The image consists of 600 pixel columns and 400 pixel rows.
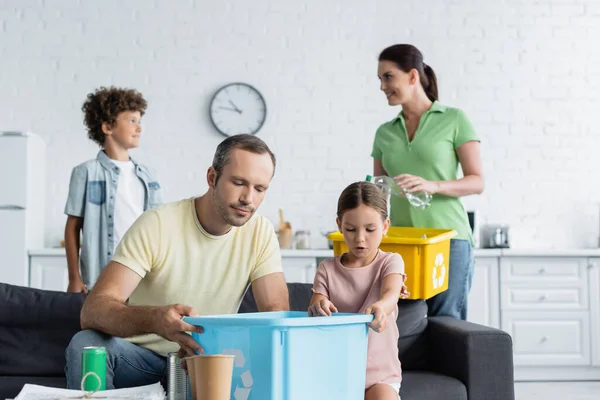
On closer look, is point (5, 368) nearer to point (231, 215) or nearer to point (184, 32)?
point (231, 215)

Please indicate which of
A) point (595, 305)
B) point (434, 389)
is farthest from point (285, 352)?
point (595, 305)

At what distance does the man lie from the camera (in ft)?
6.88

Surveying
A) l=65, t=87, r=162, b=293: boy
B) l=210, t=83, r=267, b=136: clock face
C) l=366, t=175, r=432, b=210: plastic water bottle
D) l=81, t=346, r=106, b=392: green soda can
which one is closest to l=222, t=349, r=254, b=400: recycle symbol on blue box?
l=81, t=346, r=106, b=392: green soda can

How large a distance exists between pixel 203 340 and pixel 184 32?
14.0 feet

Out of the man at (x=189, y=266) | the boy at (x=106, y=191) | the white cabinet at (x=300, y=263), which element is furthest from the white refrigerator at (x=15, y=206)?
the man at (x=189, y=266)

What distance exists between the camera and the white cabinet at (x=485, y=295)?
511cm

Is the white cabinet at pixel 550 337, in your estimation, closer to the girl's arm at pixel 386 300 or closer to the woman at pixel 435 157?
the woman at pixel 435 157

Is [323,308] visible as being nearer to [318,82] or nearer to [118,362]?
[118,362]

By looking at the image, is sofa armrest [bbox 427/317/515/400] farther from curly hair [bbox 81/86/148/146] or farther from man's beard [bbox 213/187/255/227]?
curly hair [bbox 81/86/148/146]

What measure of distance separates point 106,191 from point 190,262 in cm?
151

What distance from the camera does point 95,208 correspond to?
3.63 metres

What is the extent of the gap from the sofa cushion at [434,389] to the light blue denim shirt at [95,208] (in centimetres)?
159

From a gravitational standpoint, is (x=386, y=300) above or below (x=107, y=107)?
below

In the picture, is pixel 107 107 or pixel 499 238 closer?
pixel 107 107
